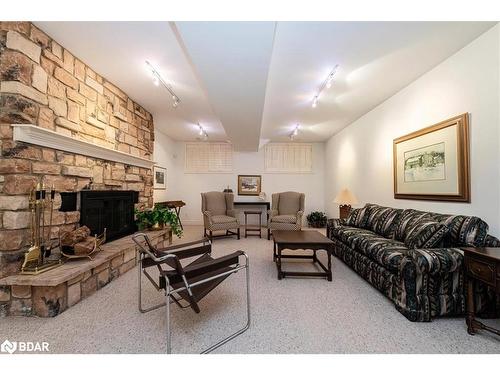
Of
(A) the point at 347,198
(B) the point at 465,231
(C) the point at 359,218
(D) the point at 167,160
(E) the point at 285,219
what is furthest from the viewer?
(D) the point at 167,160

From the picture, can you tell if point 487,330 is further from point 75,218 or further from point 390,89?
point 75,218

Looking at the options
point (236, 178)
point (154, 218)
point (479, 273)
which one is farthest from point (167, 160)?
point (479, 273)

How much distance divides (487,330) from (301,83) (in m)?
3.10

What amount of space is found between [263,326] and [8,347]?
1.78 metres

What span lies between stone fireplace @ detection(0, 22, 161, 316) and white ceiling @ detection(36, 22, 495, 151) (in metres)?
0.29

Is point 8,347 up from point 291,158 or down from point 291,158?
down

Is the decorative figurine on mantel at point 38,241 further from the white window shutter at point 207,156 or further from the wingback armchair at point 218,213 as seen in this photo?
the white window shutter at point 207,156

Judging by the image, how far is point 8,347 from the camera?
57.7 inches

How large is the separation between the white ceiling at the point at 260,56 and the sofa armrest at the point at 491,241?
1966mm

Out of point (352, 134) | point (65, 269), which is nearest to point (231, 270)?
point (65, 269)

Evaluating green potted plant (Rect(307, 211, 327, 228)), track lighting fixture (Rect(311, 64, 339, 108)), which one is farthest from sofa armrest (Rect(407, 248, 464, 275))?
green potted plant (Rect(307, 211, 327, 228))

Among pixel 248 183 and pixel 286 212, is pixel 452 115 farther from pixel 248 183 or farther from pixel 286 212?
pixel 248 183

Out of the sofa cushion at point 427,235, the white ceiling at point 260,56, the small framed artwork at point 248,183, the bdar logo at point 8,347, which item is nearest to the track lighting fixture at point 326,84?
the white ceiling at point 260,56

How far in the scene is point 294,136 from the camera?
19.7 ft
